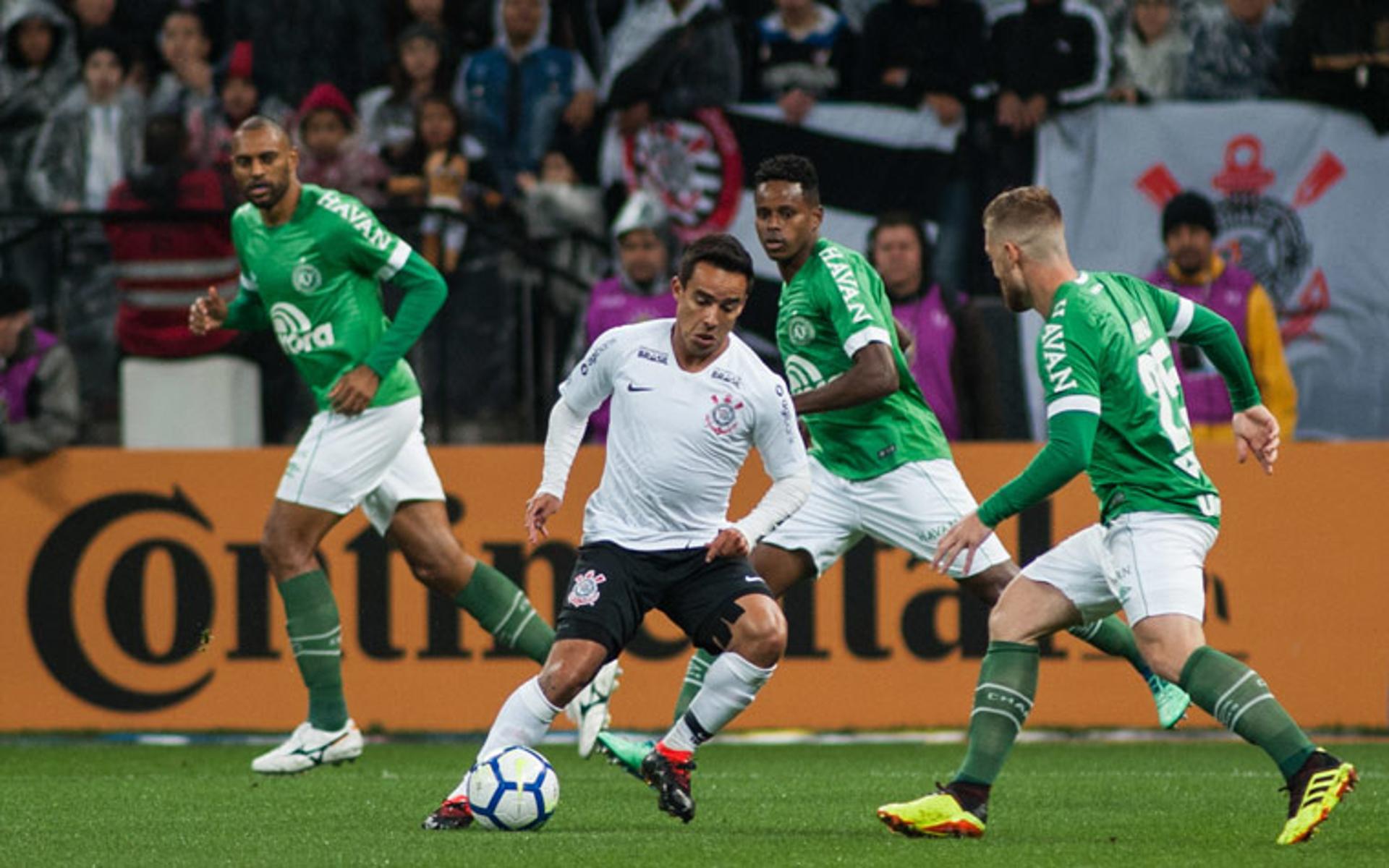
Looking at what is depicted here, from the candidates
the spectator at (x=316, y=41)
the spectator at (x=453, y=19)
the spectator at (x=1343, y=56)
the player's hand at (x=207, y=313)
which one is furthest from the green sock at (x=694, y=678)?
the spectator at (x=316, y=41)

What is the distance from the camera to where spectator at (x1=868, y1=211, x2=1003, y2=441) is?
37.2ft

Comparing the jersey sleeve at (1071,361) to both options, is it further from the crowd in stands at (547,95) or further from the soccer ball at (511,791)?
the crowd in stands at (547,95)

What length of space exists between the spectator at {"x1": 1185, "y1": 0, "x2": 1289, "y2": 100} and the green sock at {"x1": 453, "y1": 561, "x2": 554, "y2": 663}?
18.3 feet

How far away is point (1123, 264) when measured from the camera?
41.2ft

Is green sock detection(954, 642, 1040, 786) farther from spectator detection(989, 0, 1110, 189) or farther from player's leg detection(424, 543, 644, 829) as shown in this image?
spectator detection(989, 0, 1110, 189)

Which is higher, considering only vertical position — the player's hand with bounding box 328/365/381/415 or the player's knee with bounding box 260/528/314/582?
the player's hand with bounding box 328/365/381/415

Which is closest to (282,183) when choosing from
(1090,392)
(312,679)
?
(312,679)

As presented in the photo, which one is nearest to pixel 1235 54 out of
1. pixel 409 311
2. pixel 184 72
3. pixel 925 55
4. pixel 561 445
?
pixel 925 55

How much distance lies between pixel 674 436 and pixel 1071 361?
4.74 ft

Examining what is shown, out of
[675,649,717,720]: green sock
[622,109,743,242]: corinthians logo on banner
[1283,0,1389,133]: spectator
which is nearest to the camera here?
[675,649,717,720]: green sock

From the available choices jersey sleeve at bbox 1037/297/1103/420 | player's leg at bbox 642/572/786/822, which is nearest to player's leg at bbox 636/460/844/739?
player's leg at bbox 642/572/786/822

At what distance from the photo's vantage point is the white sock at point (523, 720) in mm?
7043

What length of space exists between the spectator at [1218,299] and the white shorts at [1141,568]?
459 cm

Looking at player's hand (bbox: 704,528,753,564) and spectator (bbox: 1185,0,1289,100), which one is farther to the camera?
spectator (bbox: 1185,0,1289,100)
